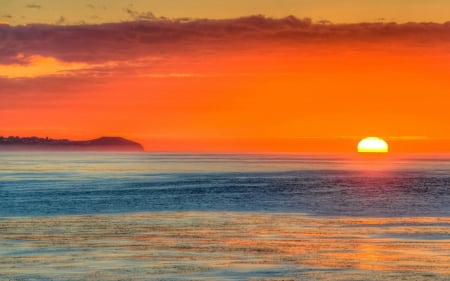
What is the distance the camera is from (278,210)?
69.8 meters

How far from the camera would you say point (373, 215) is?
6481 centimetres

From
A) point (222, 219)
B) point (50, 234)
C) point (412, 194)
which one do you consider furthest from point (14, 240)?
point (412, 194)

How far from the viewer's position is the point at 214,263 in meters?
39.0

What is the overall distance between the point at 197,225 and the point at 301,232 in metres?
7.72

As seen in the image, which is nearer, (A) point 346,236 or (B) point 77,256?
(B) point 77,256

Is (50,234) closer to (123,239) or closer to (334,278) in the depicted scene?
(123,239)

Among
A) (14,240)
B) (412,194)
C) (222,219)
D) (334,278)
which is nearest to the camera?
(334,278)

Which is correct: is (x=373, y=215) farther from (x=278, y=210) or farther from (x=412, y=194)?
(x=412, y=194)

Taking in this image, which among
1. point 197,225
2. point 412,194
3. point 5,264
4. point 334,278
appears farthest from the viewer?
point 412,194

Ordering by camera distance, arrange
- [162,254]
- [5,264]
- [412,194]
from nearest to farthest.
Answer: [5,264] → [162,254] → [412,194]

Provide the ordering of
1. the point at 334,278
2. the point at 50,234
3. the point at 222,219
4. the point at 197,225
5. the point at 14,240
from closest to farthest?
1. the point at 334,278
2. the point at 14,240
3. the point at 50,234
4. the point at 197,225
5. the point at 222,219

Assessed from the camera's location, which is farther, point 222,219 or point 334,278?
point 222,219

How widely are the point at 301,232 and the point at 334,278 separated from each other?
16.5 metres

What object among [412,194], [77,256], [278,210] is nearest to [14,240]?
[77,256]
